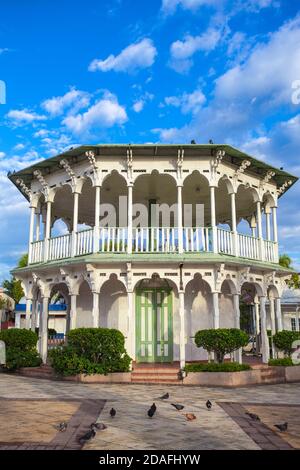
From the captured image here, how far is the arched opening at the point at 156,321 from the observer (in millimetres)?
17297

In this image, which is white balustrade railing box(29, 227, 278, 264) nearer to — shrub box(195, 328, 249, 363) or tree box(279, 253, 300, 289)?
shrub box(195, 328, 249, 363)

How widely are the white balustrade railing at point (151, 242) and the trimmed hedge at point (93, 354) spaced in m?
3.17

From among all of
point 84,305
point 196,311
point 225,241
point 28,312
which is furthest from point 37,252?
point 225,241

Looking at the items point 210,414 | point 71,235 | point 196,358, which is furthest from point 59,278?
point 210,414

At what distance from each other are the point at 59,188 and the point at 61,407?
423 inches

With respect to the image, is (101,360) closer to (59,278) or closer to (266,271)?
(59,278)

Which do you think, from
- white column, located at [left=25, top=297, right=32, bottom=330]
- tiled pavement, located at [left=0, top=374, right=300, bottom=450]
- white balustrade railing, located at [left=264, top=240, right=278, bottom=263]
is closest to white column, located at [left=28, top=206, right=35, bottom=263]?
white column, located at [left=25, top=297, right=32, bottom=330]

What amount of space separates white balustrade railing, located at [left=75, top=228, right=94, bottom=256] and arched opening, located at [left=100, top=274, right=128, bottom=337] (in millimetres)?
1821

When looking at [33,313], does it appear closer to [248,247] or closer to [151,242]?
[151,242]

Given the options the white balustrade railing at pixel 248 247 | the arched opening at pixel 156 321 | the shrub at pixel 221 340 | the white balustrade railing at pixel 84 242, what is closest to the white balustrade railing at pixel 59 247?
Result: the white balustrade railing at pixel 84 242

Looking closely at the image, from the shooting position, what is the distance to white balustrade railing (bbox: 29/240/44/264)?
18.7 metres

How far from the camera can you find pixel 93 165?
54.7 feet

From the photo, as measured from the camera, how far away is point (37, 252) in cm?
1891

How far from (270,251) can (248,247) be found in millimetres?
1679
